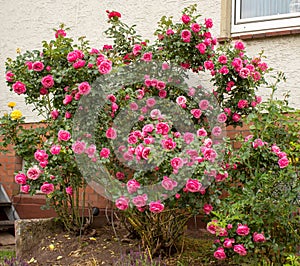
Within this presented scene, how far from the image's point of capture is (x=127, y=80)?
188 inches

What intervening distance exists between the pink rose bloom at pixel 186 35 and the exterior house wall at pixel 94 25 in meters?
1.04

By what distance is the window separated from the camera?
19.0 ft

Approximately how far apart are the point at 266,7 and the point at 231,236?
322 cm

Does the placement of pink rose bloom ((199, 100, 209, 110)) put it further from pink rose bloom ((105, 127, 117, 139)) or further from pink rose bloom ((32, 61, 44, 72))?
pink rose bloom ((32, 61, 44, 72))

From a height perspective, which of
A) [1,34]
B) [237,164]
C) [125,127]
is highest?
[1,34]

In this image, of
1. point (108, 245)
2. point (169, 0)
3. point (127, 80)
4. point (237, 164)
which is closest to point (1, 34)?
point (169, 0)

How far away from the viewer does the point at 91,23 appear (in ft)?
23.0

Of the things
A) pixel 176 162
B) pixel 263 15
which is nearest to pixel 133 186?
pixel 176 162

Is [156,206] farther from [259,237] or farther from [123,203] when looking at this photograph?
[259,237]

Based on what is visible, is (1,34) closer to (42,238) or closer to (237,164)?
(42,238)

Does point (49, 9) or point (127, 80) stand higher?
point (49, 9)

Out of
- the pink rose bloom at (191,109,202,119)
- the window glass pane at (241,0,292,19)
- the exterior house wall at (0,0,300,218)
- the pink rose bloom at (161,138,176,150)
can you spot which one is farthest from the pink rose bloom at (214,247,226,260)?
the window glass pane at (241,0,292,19)

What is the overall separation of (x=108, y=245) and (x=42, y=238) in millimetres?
720

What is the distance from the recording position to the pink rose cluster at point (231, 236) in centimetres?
384
